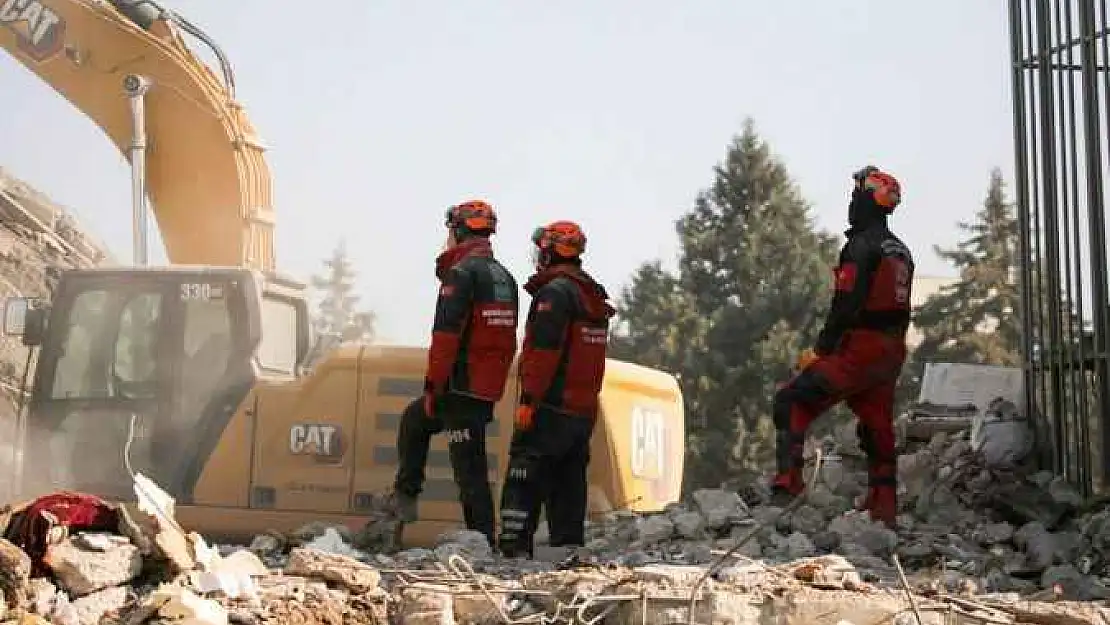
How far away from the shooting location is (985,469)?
12445 millimetres

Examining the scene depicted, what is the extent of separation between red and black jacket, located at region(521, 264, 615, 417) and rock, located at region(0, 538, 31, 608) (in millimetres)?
3834

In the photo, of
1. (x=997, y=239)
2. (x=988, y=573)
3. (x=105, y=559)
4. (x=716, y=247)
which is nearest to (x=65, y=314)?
(x=105, y=559)

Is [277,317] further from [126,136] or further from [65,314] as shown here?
[126,136]

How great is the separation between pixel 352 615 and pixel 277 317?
4.79 m

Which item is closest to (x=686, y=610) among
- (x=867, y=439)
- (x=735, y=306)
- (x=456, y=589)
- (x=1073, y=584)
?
(x=456, y=589)

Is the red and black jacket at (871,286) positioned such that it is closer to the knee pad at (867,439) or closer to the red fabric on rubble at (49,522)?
the knee pad at (867,439)

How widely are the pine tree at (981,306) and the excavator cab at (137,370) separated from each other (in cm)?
2623

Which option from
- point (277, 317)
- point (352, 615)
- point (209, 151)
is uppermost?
point (209, 151)

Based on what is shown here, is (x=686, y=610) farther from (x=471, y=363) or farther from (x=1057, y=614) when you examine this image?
(x=471, y=363)

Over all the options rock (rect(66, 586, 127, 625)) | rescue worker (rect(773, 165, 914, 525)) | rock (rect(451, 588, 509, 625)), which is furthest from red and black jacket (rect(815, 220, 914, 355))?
rock (rect(66, 586, 127, 625))

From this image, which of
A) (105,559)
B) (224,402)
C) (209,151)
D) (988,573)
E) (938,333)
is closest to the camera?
(105,559)

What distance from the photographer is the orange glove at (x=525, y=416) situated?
10.7m

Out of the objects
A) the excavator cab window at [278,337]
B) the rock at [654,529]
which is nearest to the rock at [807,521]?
the rock at [654,529]

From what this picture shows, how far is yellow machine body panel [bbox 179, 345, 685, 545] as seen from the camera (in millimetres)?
11883
